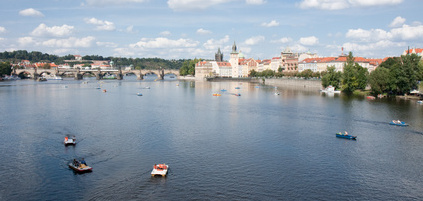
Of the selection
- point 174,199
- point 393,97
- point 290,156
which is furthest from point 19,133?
point 393,97

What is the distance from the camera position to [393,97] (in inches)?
3253

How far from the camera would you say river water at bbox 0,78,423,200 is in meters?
25.0

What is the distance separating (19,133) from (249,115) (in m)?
31.5

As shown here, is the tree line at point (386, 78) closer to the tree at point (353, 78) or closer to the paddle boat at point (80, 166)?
the tree at point (353, 78)

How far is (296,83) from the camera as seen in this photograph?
14062cm

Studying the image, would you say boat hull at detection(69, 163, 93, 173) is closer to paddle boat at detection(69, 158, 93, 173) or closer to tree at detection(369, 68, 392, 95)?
paddle boat at detection(69, 158, 93, 173)

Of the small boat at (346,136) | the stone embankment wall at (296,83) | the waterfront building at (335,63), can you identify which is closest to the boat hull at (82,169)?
the small boat at (346,136)

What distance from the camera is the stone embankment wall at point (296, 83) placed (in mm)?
123625

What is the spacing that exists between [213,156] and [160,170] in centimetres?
640

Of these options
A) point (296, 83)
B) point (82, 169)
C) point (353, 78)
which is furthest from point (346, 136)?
point (296, 83)

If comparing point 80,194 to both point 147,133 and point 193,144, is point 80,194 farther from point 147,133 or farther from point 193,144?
point 147,133

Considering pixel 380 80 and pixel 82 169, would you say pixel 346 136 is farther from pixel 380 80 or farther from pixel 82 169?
pixel 380 80

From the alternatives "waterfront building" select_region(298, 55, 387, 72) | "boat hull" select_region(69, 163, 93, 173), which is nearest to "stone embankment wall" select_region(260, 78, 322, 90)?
"waterfront building" select_region(298, 55, 387, 72)

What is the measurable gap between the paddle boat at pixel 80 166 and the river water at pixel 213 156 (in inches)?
16.1
